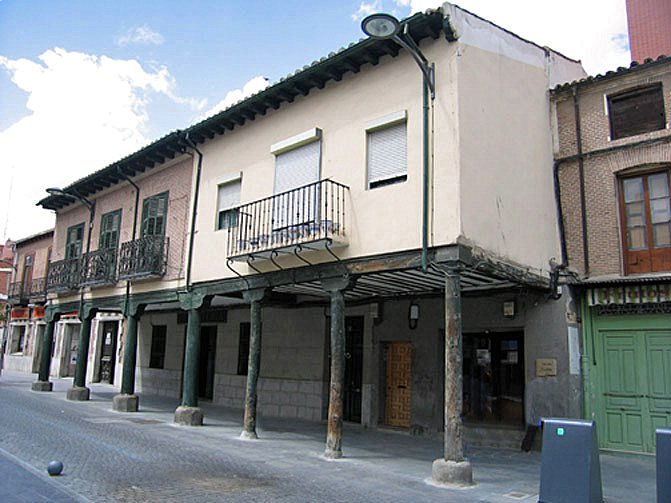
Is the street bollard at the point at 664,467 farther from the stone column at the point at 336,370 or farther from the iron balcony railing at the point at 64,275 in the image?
the iron balcony railing at the point at 64,275

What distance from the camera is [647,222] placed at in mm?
10352

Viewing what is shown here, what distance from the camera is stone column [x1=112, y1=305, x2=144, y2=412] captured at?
1510cm

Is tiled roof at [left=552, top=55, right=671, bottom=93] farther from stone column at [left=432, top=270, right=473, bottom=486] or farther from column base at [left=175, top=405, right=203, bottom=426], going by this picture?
column base at [left=175, top=405, right=203, bottom=426]

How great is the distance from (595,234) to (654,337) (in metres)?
2.11

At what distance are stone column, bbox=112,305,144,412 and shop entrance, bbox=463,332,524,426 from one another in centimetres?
884

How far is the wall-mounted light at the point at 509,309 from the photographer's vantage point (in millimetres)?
11047

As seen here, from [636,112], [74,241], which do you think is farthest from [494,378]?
[74,241]

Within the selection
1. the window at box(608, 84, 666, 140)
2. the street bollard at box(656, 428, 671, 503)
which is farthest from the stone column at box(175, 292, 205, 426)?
the street bollard at box(656, 428, 671, 503)

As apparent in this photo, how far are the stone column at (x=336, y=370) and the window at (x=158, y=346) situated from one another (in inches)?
507

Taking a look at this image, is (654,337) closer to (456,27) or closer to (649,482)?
(649,482)

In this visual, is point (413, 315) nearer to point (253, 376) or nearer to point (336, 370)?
point (336, 370)

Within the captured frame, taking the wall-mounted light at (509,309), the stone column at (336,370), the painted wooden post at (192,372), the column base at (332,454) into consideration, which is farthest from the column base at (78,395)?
the wall-mounted light at (509,309)

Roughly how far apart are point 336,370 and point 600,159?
255 inches

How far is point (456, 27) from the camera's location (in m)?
8.79
